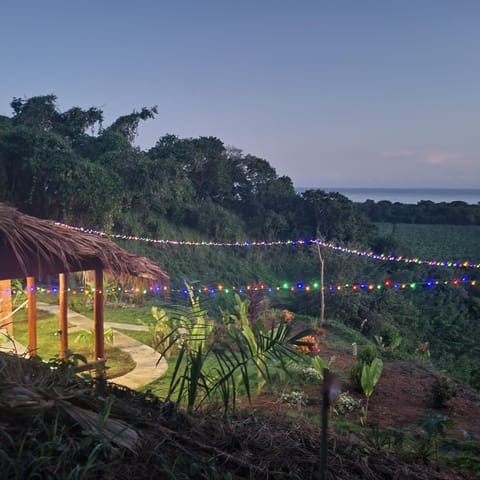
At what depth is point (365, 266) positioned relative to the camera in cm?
1738

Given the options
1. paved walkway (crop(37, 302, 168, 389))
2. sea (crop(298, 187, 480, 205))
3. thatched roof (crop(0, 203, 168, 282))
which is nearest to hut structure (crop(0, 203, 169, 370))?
thatched roof (crop(0, 203, 168, 282))

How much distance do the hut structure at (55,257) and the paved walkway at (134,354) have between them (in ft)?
1.98

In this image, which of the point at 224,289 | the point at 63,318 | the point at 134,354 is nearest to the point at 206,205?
the point at 224,289

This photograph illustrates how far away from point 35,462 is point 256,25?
46.7ft

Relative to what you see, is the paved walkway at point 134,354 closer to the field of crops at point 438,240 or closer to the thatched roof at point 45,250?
the thatched roof at point 45,250

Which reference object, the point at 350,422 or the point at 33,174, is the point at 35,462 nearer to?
the point at 350,422

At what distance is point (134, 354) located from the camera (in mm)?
8273

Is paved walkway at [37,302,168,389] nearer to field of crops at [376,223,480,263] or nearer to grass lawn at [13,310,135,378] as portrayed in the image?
grass lawn at [13,310,135,378]

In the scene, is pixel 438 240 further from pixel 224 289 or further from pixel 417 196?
pixel 417 196

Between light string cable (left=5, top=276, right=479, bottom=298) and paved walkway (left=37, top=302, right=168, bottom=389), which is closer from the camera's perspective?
paved walkway (left=37, top=302, right=168, bottom=389)

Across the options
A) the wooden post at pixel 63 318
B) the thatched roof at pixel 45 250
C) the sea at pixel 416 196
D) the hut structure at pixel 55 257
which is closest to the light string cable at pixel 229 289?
the hut structure at pixel 55 257

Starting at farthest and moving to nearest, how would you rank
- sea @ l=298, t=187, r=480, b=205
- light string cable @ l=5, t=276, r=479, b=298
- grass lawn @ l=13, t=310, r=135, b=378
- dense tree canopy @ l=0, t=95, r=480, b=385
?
1. sea @ l=298, t=187, r=480, b=205
2. dense tree canopy @ l=0, t=95, r=480, b=385
3. light string cable @ l=5, t=276, r=479, b=298
4. grass lawn @ l=13, t=310, r=135, b=378

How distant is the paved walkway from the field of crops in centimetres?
1533

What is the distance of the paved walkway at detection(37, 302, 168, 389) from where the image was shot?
6.83 m
